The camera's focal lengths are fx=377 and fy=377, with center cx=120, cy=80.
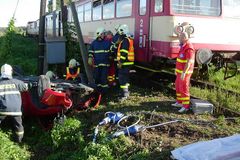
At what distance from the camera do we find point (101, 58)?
9578 millimetres

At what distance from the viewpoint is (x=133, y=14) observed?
10852 millimetres

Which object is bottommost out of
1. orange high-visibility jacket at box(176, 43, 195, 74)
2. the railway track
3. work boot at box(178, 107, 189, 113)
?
work boot at box(178, 107, 189, 113)

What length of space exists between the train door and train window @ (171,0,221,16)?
88 cm

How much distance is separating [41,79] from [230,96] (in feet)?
14.5

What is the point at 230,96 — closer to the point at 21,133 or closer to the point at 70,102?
the point at 70,102

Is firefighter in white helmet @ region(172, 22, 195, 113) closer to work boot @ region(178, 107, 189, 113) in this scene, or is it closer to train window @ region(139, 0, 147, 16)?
work boot @ region(178, 107, 189, 113)

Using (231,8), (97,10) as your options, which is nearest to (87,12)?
(97,10)

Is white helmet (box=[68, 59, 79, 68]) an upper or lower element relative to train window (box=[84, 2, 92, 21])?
lower

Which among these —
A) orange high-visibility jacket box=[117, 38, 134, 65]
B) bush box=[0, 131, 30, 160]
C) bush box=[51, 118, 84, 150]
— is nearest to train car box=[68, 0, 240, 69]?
orange high-visibility jacket box=[117, 38, 134, 65]

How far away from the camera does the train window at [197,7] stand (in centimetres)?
930

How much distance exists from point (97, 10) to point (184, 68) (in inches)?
312

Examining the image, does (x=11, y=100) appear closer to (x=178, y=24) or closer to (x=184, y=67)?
(x=184, y=67)

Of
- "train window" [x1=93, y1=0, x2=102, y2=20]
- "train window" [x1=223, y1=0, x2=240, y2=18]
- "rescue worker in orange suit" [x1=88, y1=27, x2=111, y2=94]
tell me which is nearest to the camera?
"rescue worker in orange suit" [x1=88, y1=27, x2=111, y2=94]

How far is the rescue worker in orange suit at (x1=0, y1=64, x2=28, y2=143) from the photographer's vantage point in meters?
7.30
